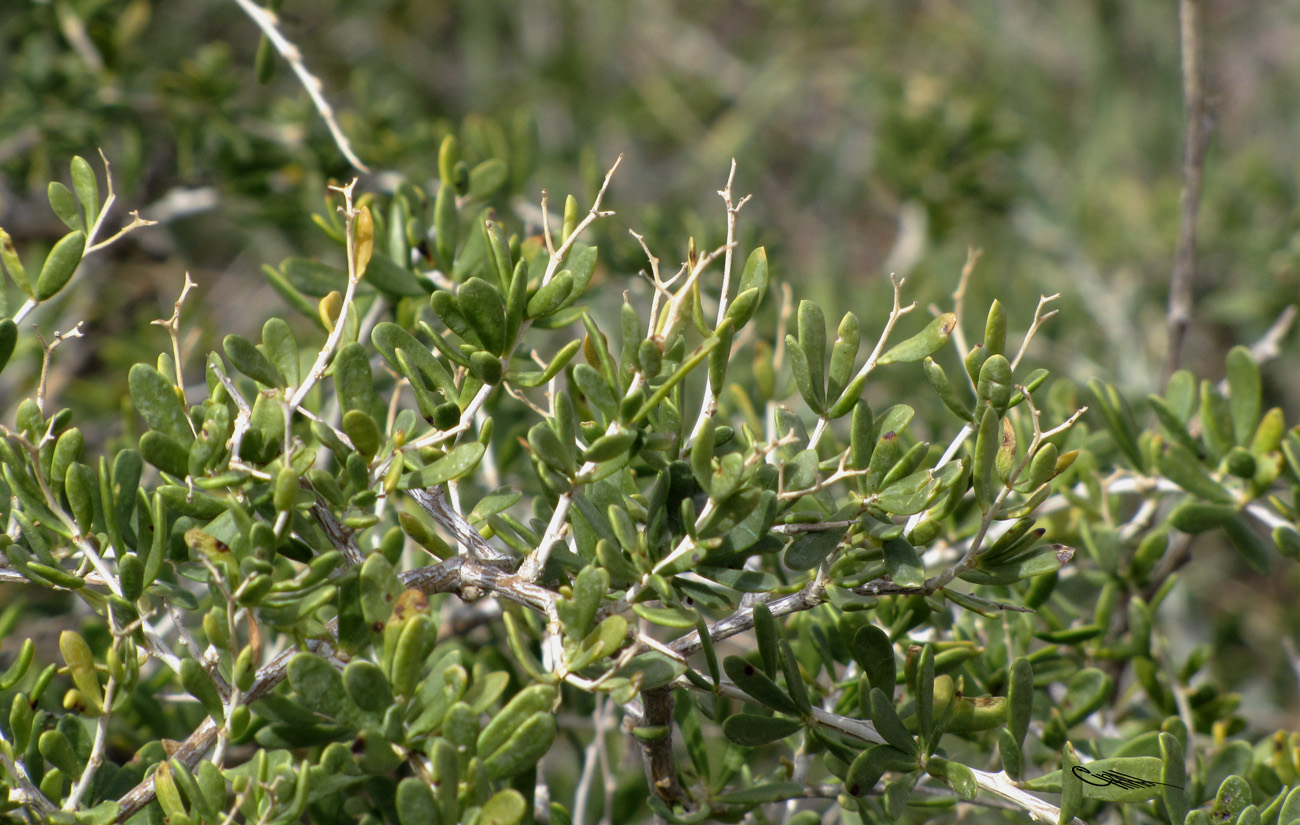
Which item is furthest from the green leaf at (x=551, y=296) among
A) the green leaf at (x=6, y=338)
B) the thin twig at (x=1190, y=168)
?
the thin twig at (x=1190, y=168)

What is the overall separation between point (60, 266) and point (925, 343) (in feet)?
2.50

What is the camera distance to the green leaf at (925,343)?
0.81 metres

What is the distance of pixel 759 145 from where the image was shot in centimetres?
326

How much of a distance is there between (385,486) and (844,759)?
468 mm

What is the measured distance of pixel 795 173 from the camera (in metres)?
3.58

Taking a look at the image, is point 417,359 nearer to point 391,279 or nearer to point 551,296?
point 551,296

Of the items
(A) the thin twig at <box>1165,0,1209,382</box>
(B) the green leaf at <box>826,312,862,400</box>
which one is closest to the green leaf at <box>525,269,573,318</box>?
(B) the green leaf at <box>826,312,862,400</box>

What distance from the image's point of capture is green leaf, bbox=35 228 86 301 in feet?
2.76

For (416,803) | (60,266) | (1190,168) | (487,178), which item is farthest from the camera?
(1190,168)

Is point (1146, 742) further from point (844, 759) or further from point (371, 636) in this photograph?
point (371, 636)

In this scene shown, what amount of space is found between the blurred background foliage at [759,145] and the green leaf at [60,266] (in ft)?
1.03

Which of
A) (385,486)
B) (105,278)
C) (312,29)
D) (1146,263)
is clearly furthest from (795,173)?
(385,486)

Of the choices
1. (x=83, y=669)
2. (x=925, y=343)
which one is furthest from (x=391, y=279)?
(x=925, y=343)
